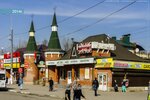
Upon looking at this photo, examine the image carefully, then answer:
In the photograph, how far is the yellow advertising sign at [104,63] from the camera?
147ft

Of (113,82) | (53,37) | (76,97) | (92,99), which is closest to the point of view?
(76,97)

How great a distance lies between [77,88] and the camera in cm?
2262

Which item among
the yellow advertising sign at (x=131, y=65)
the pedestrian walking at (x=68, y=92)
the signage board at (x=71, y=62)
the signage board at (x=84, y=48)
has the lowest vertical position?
the pedestrian walking at (x=68, y=92)

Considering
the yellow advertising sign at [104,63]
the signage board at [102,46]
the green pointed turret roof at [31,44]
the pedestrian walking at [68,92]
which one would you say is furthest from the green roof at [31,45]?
the pedestrian walking at [68,92]

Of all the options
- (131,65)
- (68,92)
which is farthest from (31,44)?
(68,92)

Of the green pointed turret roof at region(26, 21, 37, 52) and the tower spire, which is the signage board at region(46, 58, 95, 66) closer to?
the tower spire

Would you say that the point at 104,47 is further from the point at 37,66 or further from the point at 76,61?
the point at 37,66

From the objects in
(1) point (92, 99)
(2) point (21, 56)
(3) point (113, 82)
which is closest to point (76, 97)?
(1) point (92, 99)

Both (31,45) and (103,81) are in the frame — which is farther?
(31,45)

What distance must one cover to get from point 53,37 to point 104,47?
16.6 meters

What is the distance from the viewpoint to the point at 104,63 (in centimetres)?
4588

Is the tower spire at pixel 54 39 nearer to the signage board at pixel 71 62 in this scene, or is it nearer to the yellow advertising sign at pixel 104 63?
the signage board at pixel 71 62

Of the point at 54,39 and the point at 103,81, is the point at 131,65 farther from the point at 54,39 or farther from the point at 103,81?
the point at 54,39

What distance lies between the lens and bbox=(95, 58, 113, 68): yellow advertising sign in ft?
147
